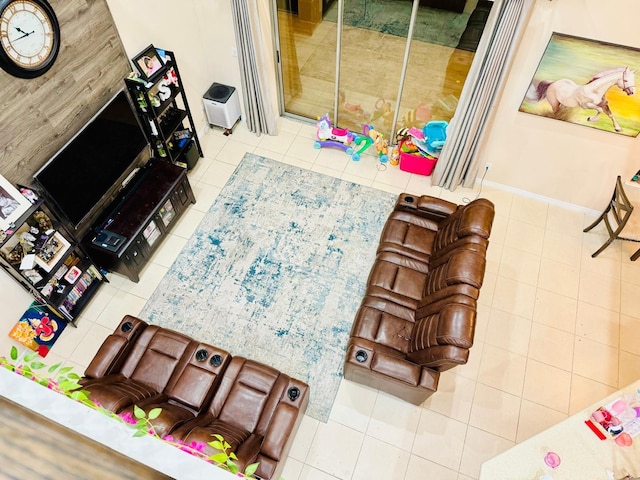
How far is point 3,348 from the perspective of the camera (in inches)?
160

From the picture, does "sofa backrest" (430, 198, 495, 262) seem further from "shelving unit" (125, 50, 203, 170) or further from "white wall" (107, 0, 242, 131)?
"white wall" (107, 0, 242, 131)

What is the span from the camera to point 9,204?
3.53m

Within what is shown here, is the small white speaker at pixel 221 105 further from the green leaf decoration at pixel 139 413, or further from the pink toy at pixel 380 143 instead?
the green leaf decoration at pixel 139 413

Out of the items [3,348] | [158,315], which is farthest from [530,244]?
[3,348]

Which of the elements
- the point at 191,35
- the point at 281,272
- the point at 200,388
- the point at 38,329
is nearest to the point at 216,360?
the point at 200,388

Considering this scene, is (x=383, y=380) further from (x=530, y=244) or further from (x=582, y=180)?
(x=582, y=180)

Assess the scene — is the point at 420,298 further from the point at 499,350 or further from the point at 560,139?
the point at 560,139

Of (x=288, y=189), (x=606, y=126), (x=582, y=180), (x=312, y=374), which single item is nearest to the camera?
(x=312, y=374)

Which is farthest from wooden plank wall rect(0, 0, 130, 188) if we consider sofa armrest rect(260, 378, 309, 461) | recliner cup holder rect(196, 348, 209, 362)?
sofa armrest rect(260, 378, 309, 461)

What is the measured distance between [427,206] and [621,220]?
224cm

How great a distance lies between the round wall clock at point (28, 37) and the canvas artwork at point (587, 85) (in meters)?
4.62

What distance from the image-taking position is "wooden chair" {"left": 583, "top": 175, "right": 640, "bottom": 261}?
4.73m

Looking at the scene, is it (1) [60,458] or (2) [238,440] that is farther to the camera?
(2) [238,440]

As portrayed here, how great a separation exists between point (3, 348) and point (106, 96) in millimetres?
2675
